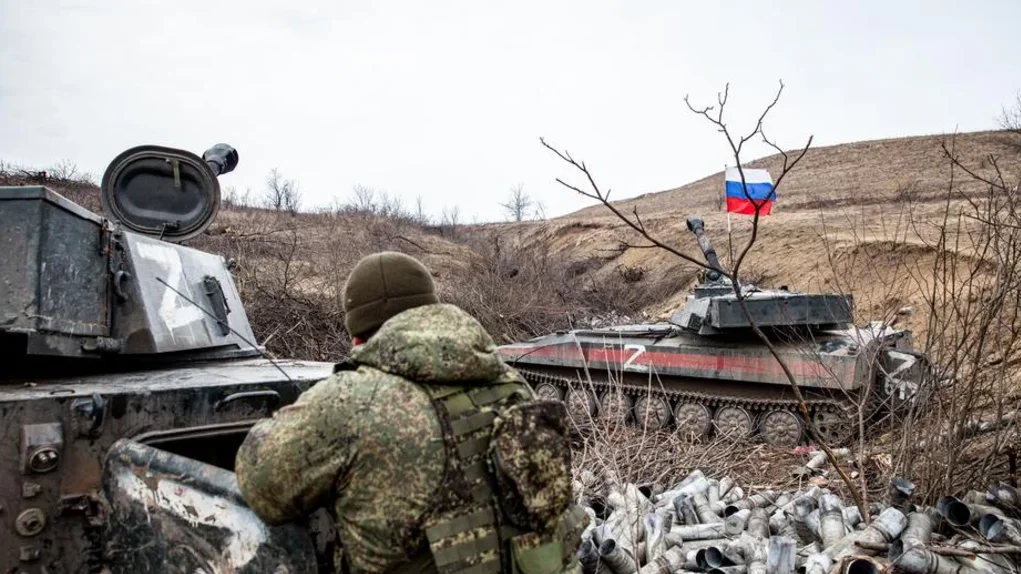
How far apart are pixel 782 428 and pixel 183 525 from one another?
295 inches

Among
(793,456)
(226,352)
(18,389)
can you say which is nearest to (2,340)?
(18,389)

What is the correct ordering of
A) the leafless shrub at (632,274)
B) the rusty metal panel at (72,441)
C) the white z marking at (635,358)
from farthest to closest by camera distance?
the leafless shrub at (632,274), the white z marking at (635,358), the rusty metal panel at (72,441)

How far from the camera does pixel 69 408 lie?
9.53 feet

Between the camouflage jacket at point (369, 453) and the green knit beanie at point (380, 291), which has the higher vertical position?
the green knit beanie at point (380, 291)

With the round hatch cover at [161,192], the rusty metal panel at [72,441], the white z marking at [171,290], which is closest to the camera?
the rusty metal panel at [72,441]

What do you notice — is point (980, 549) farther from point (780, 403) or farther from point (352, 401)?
point (780, 403)

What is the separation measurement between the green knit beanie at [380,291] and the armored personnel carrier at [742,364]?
5.90 metres

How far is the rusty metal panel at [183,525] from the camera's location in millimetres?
2283

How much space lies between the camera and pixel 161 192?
5266 mm

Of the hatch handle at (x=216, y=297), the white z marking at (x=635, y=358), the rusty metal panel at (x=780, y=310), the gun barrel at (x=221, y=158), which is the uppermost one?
the gun barrel at (x=221, y=158)

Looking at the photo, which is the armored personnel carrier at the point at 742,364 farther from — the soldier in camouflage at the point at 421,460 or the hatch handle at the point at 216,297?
the soldier in camouflage at the point at 421,460

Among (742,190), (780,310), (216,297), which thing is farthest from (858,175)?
(216,297)

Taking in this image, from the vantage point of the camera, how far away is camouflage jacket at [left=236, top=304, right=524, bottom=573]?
2008 mm

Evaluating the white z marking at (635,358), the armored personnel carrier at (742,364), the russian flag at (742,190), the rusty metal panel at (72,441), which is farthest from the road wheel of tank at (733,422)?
the rusty metal panel at (72,441)
